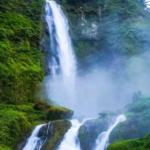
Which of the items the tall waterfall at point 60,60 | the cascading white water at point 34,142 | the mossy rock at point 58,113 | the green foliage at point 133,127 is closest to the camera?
the green foliage at point 133,127

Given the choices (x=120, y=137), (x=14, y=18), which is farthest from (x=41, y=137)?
(x=14, y=18)

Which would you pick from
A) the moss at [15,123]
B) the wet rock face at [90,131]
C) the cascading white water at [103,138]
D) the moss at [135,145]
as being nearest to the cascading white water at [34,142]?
the moss at [15,123]

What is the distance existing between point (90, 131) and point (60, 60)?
13.8 metres

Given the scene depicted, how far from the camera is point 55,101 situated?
27.6m

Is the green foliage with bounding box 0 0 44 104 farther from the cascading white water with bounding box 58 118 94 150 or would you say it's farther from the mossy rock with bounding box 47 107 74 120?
the cascading white water with bounding box 58 118 94 150

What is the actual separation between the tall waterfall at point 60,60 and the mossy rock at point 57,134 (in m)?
8.26

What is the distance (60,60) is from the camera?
102 feet

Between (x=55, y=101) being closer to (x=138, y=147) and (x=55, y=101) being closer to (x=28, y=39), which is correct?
(x=28, y=39)

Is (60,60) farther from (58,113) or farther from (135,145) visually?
(135,145)

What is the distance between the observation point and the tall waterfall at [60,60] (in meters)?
29.0

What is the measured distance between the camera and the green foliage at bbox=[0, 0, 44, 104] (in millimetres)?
24016

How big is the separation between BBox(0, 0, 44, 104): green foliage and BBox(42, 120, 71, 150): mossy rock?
595cm

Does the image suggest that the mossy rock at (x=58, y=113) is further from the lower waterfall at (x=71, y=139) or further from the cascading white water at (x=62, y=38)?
the cascading white water at (x=62, y=38)

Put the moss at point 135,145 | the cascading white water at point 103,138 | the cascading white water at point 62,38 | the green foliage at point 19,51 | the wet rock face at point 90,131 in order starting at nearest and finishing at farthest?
the moss at point 135,145 → the cascading white water at point 103,138 → the wet rock face at point 90,131 → the green foliage at point 19,51 → the cascading white water at point 62,38
